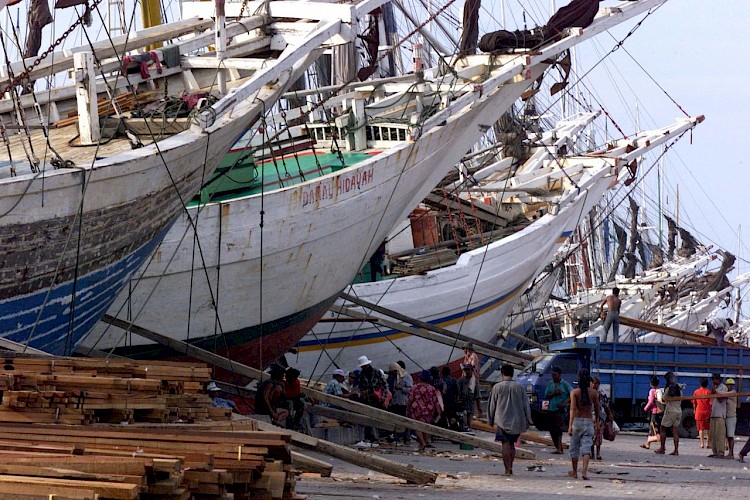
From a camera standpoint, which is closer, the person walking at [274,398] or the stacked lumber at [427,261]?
the person walking at [274,398]

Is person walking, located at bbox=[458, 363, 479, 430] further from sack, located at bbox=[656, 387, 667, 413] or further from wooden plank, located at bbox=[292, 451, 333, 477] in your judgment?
wooden plank, located at bbox=[292, 451, 333, 477]

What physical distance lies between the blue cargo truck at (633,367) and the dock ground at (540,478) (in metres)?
6.07

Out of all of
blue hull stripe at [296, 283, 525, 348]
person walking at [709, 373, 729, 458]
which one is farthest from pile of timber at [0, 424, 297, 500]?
blue hull stripe at [296, 283, 525, 348]

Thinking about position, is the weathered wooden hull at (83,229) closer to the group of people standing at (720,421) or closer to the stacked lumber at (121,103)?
the stacked lumber at (121,103)

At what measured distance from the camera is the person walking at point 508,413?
1432 centimetres

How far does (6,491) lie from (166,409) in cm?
361

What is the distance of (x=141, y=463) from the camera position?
255 inches

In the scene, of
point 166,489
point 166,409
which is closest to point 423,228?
point 166,409

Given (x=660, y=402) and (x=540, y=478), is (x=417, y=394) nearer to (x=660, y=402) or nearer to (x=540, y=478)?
(x=540, y=478)

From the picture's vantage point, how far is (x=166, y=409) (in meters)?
9.69

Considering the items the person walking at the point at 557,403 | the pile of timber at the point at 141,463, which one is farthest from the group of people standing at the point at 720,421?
the pile of timber at the point at 141,463

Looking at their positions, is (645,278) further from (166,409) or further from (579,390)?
(166,409)

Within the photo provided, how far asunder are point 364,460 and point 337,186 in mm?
7699

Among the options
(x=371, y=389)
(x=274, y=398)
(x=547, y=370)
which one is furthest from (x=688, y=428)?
(x=274, y=398)
